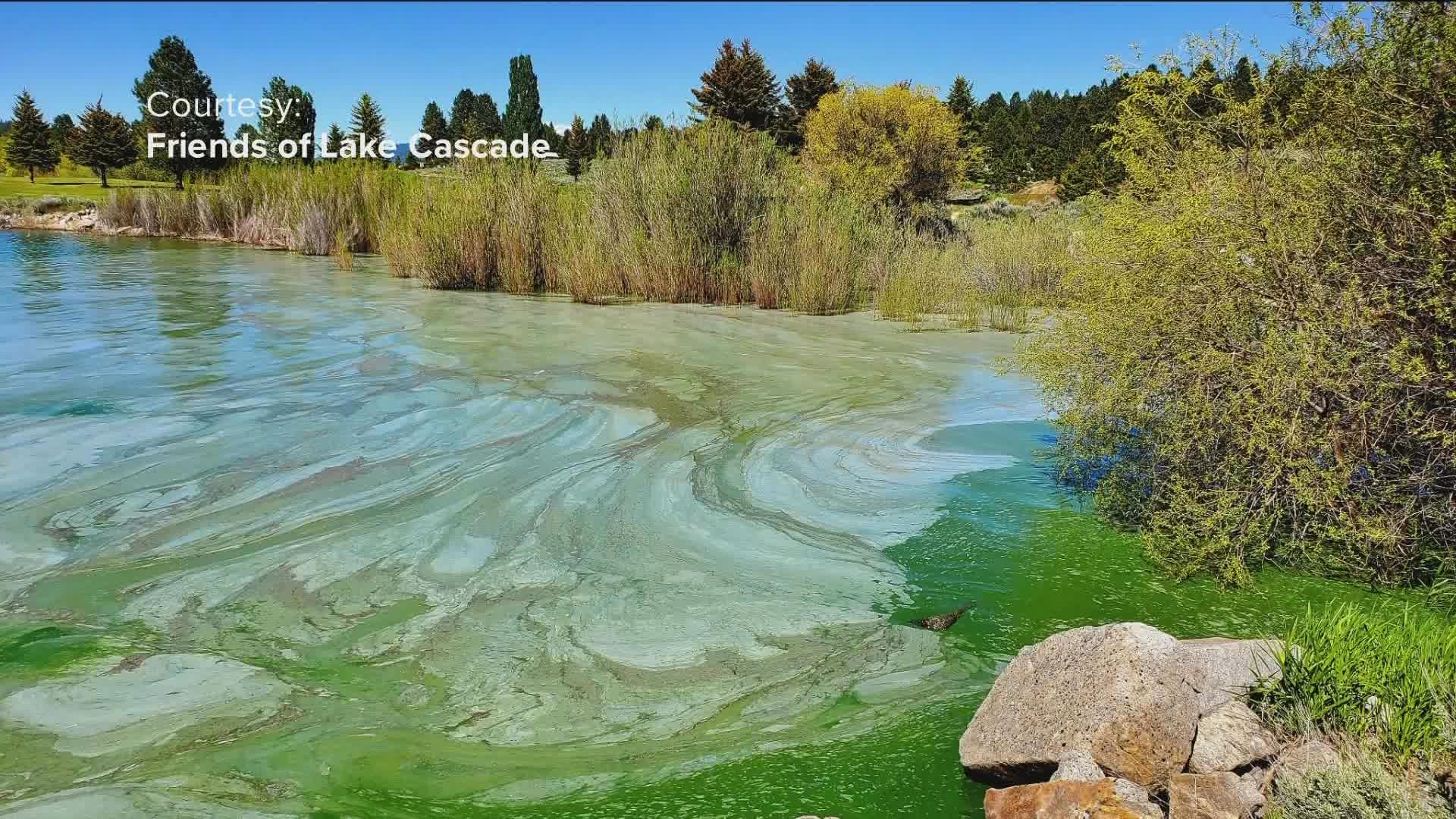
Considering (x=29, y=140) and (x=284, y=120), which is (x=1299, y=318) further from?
(x=29, y=140)

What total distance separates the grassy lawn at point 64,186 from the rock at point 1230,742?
2824 cm

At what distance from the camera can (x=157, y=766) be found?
2.04 m

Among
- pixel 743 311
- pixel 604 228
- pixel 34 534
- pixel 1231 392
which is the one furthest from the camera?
pixel 604 228

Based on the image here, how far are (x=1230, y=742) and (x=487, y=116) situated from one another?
51.5 meters

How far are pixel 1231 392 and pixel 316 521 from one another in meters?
3.16

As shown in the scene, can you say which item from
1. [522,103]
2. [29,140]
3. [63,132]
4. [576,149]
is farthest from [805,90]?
[63,132]

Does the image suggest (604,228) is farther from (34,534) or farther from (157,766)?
(157,766)

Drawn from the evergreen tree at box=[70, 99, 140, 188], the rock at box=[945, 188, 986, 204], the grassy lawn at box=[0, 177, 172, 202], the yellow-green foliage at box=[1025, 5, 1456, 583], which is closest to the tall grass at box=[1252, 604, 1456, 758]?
the yellow-green foliage at box=[1025, 5, 1456, 583]

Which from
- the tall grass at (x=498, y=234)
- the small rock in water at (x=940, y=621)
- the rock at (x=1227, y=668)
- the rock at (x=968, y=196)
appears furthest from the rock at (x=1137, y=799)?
the rock at (x=968, y=196)

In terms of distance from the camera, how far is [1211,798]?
1.70 metres

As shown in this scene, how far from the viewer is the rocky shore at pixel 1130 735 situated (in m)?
1.73

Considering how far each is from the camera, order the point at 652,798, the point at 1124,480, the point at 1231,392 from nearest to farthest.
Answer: the point at 652,798 < the point at 1231,392 < the point at 1124,480

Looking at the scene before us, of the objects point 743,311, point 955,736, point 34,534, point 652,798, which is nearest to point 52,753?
point 652,798

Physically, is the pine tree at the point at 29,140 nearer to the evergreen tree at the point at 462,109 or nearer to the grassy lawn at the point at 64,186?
the grassy lawn at the point at 64,186
